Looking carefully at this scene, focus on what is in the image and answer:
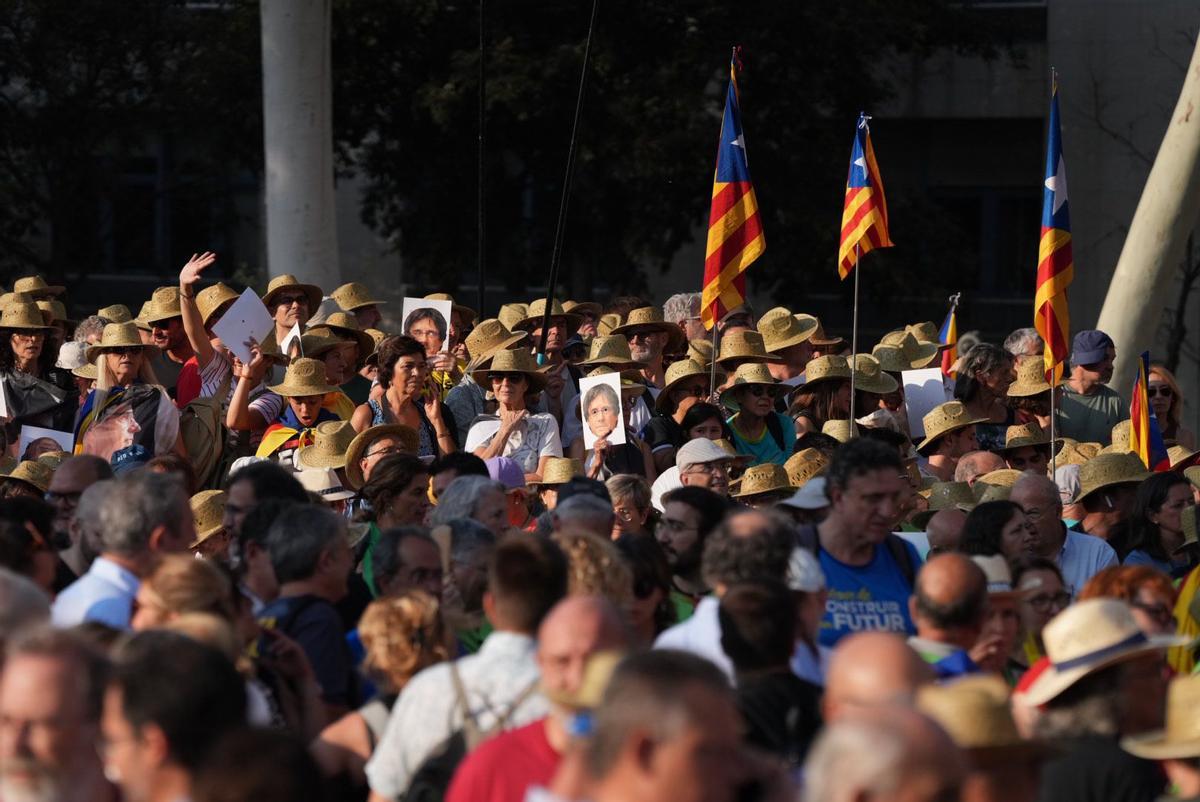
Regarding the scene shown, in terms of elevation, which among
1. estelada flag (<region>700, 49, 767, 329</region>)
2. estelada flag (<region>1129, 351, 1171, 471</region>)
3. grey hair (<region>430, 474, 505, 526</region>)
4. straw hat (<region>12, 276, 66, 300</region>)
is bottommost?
estelada flag (<region>1129, 351, 1171, 471</region>)

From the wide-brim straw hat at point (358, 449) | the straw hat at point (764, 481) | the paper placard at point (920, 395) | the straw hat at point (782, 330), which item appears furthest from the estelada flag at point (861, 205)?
the wide-brim straw hat at point (358, 449)

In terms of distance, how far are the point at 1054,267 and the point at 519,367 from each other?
322cm

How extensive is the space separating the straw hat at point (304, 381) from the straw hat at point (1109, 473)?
351 cm

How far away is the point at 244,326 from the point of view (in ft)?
34.1

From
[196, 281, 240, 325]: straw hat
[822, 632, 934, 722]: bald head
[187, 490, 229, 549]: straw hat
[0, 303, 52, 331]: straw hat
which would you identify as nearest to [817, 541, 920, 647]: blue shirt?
[822, 632, 934, 722]: bald head

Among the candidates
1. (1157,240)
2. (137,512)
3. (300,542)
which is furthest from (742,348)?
(137,512)

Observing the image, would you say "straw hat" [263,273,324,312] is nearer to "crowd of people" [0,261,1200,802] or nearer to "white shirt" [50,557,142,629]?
"crowd of people" [0,261,1200,802]

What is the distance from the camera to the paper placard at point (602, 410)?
9828 millimetres

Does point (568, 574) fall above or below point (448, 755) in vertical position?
above

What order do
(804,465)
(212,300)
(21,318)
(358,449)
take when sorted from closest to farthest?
(358,449)
(804,465)
(21,318)
(212,300)

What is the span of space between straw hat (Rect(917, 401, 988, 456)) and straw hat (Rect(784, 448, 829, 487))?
125 cm

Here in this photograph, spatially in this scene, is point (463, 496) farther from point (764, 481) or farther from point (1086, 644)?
point (1086, 644)

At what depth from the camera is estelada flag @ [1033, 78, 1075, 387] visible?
37.0 feet

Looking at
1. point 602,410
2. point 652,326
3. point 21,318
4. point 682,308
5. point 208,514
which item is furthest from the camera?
point 682,308
